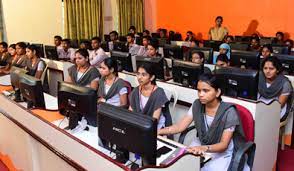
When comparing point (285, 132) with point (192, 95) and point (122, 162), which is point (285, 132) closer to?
point (192, 95)

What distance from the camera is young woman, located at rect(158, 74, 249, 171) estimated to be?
7.08 ft

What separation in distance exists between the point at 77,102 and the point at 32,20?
18.9ft

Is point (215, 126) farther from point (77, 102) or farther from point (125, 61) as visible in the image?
point (125, 61)

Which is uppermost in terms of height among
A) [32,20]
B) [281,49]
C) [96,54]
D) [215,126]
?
[32,20]

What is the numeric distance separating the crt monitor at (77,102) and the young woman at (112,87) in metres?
0.81

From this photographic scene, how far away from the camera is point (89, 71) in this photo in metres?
3.72

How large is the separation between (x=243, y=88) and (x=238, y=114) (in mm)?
564

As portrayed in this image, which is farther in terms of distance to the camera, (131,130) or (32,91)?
(32,91)

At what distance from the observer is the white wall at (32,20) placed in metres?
7.12

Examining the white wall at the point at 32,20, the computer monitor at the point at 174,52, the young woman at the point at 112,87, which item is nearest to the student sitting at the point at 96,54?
the computer monitor at the point at 174,52

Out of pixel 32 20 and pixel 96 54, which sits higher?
pixel 32 20

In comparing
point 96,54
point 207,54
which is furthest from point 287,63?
point 96,54

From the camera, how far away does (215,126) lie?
2186 mm

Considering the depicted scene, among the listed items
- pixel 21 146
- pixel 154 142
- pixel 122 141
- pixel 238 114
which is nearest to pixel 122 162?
pixel 122 141
